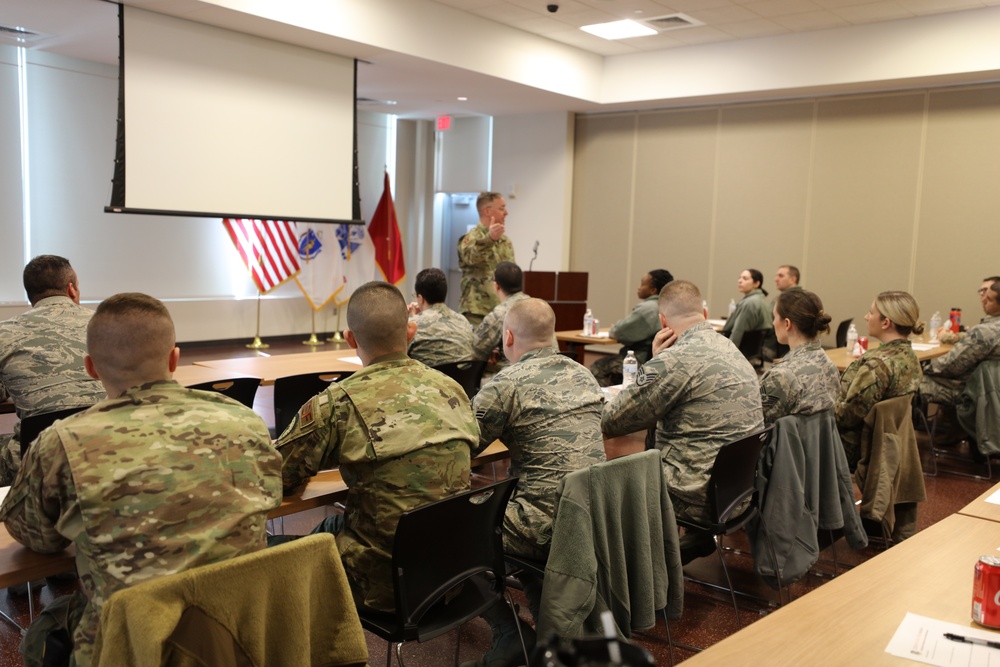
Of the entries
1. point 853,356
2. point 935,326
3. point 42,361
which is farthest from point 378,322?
point 935,326

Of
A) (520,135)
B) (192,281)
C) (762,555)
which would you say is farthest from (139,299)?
(520,135)

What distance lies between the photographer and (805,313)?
3736 millimetres

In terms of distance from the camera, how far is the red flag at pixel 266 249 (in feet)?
34.0

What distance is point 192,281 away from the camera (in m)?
10.3

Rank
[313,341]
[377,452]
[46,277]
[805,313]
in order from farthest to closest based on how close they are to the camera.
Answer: [313,341] < [805,313] < [46,277] < [377,452]

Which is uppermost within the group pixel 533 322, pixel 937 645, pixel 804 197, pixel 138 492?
pixel 804 197

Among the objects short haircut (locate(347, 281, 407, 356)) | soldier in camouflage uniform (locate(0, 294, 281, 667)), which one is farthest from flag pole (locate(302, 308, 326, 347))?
soldier in camouflage uniform (locate(0, 294, 281, 667))

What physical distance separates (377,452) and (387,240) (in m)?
9.56

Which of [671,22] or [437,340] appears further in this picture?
[671,22]

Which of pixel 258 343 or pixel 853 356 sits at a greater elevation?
pixel 853 356

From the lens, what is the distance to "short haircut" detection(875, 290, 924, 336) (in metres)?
4.16

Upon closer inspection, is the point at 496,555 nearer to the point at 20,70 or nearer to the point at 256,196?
the point at 256,196

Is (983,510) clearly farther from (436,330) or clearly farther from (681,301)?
(436,330)

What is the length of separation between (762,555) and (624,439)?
324cm
